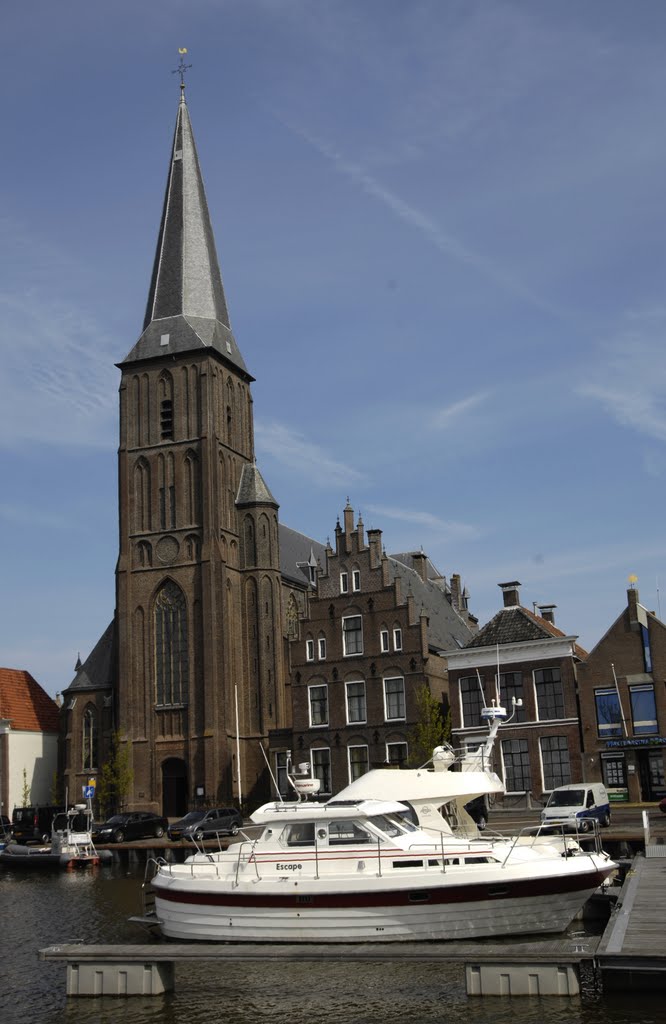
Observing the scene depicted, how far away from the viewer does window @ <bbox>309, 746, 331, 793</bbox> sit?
5903cm

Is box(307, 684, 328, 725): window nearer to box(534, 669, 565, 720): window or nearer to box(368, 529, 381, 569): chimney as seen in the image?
box(368, 529, 381, 569): chimney

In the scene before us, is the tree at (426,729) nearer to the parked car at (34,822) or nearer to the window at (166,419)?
the parked car at (34,822)

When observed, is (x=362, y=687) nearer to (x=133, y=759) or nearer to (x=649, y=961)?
(x=133, y=759)

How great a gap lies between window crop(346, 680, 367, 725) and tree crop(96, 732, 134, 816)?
47.0 ft

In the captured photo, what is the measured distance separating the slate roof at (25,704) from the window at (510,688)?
123ft

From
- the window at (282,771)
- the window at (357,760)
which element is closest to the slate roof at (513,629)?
Answer: the window at (357,760)

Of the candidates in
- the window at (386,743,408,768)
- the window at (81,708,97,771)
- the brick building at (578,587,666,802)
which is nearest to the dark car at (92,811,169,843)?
the window at (386,743,408,768)

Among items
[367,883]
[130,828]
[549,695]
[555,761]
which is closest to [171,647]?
[130,828]

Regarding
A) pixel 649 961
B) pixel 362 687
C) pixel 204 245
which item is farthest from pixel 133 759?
pixel 649 961

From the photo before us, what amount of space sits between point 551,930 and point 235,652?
44.2m

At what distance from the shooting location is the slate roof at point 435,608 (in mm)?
63188

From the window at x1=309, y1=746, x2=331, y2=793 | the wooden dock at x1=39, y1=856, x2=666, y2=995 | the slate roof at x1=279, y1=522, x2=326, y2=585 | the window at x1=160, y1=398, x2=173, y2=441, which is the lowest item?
the wooden dock at x1=39, y1=856, x2=666, y2=995

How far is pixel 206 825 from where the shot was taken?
48.4 m

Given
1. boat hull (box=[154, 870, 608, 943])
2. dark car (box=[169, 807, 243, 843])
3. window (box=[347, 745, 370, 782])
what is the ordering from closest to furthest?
boat hull (box=[154, 870, 608, 943]), dark car (box=[169, 807, 243, 843]), window (box=[347, 745, 370, 782])
